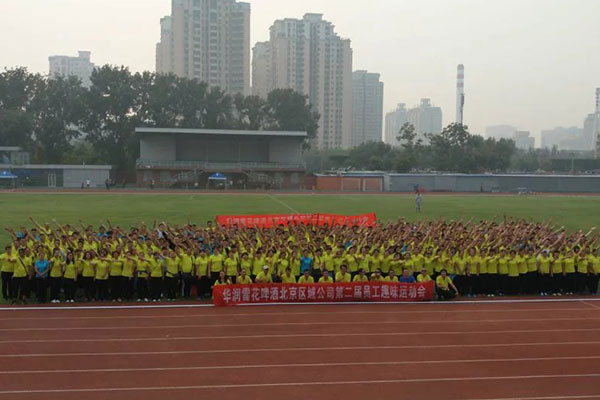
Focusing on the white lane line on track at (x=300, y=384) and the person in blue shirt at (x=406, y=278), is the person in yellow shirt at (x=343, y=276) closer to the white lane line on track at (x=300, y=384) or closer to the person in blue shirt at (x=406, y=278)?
the person in blue shirt at (x=406, y=278)

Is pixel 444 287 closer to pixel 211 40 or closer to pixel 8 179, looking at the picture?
pixel 8 179

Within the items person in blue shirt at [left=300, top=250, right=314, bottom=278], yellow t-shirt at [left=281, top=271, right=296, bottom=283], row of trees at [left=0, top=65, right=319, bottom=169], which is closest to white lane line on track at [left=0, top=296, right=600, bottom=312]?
yellow t-shirt at [left=281, top=271, right=296, bottom=283]

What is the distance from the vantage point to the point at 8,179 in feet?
151

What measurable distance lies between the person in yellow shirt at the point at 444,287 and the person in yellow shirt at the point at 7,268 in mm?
7628

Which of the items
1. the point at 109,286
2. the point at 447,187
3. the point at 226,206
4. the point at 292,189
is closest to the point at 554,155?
the point at 447,187

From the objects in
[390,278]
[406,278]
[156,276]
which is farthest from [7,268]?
[406,278]

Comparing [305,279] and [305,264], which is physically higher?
[305,264]

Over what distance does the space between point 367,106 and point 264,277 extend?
119693 mm

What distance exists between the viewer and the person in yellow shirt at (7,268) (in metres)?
9.58

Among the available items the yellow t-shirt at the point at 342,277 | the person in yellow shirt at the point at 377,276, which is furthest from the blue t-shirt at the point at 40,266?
the person in yellow shirt at the point at 377,276

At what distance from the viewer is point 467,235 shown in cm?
1238

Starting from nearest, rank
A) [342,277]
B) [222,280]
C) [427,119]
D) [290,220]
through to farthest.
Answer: [222,280] < [342,277] < [290,220] < [427,119]

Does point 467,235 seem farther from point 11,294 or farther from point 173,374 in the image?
point 11,294

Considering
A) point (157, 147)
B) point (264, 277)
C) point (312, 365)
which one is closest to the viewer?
point (312, 365)
